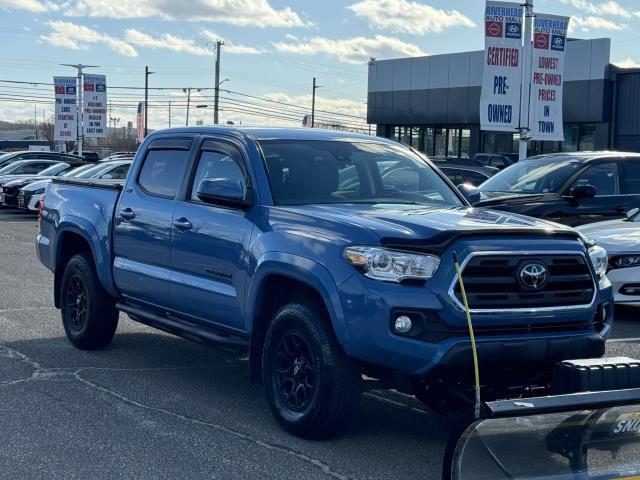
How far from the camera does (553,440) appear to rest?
4.31 m

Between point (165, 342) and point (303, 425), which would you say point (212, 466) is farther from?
point (165, 342)

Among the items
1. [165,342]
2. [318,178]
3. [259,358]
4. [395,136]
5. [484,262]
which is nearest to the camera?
[484,262]

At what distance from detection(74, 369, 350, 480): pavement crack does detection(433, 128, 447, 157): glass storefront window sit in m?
38.1

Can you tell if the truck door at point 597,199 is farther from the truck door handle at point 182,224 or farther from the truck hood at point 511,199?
the truck door handle at point 182,224

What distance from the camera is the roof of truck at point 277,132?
21.3 feet

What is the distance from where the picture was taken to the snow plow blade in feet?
13.6

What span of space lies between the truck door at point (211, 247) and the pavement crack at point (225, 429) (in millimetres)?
651

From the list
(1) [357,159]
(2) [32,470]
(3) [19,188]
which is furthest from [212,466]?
(3) [19,188]

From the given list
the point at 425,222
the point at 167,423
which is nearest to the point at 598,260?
the point at 425,222

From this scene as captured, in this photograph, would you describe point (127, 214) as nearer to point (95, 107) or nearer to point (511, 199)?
point (511, 199)

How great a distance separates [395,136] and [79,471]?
4273cm

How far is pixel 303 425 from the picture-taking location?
5.39 metres

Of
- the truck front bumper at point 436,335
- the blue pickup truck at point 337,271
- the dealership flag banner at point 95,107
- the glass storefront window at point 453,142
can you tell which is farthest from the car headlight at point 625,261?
the glass storefront window at point 453,142

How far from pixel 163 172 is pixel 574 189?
6008mm
